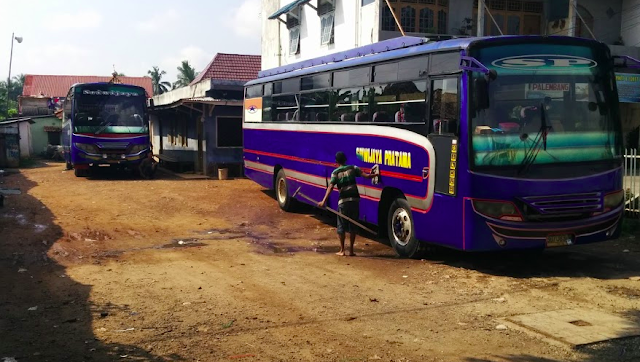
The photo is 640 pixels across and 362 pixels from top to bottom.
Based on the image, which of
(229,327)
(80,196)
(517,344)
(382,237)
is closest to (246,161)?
(80,196)

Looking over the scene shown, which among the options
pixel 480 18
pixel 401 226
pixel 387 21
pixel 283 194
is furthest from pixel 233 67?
pixel 401 226

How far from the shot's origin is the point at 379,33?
18188 mm

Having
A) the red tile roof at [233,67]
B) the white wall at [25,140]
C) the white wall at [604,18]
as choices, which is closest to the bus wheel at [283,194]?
the white wall at [604,18]

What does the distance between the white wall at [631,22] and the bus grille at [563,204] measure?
14.9m

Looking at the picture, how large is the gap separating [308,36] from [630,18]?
466 inches

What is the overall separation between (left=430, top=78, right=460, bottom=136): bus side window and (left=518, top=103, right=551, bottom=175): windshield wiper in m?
0.90

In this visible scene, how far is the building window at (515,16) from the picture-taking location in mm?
19797

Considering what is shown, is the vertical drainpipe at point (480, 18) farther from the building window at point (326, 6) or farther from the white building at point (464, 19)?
the building window at point (326, 6)

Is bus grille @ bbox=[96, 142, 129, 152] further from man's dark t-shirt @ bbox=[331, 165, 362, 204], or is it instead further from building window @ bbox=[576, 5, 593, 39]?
building window @ bbox=[576, 5, 593, 39]

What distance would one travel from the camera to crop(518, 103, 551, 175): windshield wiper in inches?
292

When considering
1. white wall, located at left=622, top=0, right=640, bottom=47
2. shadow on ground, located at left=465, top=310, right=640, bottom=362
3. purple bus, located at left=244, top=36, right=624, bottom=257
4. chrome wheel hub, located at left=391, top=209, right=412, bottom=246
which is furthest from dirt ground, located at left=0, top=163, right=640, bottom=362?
white wall, located at left=622, top=0, right=640, bottom=47

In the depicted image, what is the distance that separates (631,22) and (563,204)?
15.8 metres

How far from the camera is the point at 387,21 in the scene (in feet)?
60.7

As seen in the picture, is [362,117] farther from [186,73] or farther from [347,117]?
[186,73]
